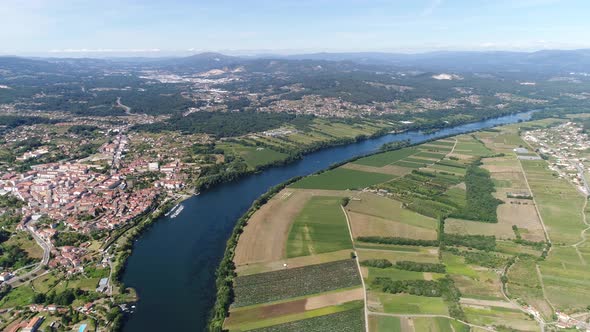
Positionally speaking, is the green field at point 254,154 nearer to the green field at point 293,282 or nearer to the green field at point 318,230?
the green field at point 318,230

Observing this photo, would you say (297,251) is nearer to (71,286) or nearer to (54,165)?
(71,286)

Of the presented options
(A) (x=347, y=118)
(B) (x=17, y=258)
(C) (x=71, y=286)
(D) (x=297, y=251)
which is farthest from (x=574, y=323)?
(A) (x=347, y=118)

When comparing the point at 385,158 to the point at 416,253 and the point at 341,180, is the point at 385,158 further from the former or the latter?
the point at 416,253

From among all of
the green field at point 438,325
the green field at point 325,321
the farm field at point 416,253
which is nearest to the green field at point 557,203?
the farm field at point 416,253

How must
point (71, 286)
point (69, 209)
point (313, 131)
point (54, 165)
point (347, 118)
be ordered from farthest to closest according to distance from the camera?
point (347, 118) < point (313, 131) < point (54, 165) < point (69, 209) < point (71, 286)

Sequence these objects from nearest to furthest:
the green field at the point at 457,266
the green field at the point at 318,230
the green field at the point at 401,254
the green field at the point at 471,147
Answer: the green field at the point at 457,266
the green field at the point at 401,254
the green field at the point at 318,230
the green field at the point at 471,147

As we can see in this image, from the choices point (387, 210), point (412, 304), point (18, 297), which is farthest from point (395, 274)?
point (18, 297)
